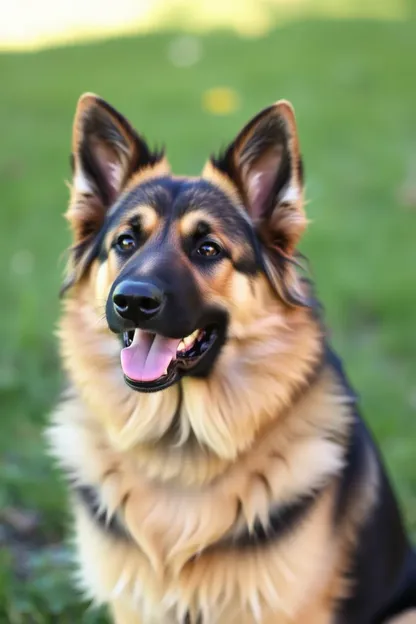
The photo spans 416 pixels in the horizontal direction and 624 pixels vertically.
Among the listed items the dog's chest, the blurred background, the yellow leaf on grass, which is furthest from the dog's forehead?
the yellow leaf on grass

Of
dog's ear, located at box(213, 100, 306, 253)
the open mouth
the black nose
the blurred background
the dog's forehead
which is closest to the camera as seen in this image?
the black nose

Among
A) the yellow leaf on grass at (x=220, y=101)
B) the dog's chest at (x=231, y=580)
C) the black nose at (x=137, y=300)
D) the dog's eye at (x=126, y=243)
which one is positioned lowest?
the dog's chest at (x=231, y=580)

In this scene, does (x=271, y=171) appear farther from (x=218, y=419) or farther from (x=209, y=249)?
(x=218, y=419)

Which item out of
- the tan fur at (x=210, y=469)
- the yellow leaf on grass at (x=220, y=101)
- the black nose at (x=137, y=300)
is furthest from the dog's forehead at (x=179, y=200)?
the yellow leaf on grass at (x=220, y=101)

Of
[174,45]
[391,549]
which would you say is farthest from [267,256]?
[174,45]

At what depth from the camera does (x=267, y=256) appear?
2.62 metres

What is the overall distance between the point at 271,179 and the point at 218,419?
2.66 ft

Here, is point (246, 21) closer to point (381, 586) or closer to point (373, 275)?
point (373, 275)

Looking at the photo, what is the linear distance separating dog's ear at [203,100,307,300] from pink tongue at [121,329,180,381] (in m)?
0.43

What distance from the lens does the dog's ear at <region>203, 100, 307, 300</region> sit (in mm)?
2492

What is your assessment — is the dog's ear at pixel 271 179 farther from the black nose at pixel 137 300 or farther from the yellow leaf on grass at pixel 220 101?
the yellow leaf on grass at pixel 220 101

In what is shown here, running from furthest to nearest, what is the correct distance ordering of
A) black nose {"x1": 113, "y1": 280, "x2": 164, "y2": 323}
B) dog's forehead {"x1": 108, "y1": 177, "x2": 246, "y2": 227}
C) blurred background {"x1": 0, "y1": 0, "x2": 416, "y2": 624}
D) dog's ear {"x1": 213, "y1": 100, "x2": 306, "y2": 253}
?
1. blurred background {"x1": 0, "y1": 0, "x2": 416, "y2": 624}
2. dog's forehead {"x1": 108, "y1": 177, "x2": 246, "y2": 227}
3. dog's ear {"x1": 213, "y1": 100, "x2": 306, "y2": 253}
4. black nose {"x1": 113, "y1": 280, "x2": 164, "y2": 323}

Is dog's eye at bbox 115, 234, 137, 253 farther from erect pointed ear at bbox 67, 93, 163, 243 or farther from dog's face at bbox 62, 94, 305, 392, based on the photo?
erect pointed ear at bbox 67, 93, 163, 243

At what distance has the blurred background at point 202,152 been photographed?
12.4 ft
